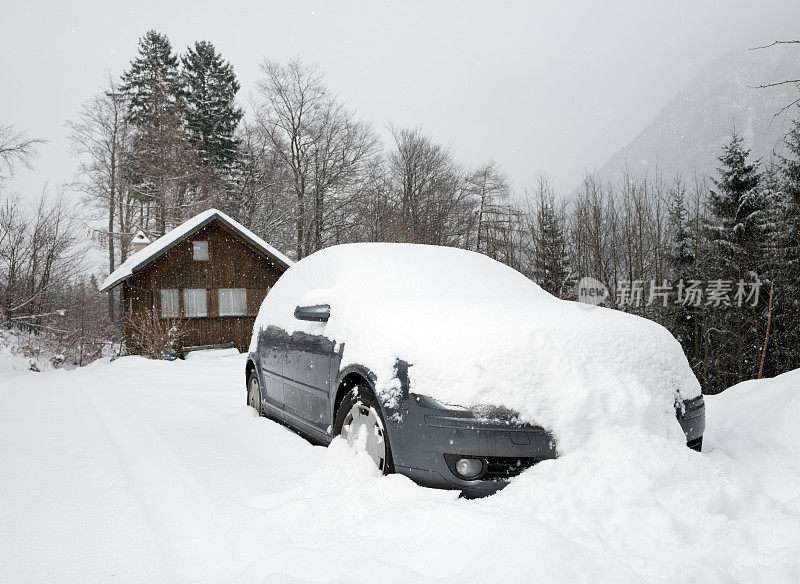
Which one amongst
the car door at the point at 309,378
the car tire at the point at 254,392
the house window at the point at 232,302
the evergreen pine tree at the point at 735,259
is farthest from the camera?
the evergreen pine tree at the point at 735,259

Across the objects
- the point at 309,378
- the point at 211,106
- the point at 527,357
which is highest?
the point at 211,106

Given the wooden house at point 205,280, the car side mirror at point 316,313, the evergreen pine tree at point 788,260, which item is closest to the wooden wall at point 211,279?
the wooden house at point 205,280

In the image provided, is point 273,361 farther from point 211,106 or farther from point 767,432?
point 211,106

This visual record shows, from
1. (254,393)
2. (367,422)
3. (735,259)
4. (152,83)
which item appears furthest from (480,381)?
(152,83)

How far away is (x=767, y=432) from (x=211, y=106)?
36352 mm

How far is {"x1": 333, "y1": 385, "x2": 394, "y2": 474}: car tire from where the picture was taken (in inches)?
115

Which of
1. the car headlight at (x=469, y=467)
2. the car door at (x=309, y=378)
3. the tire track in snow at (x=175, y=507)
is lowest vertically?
the tire track in snow at (x=175, y=507)

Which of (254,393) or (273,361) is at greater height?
(273,361)

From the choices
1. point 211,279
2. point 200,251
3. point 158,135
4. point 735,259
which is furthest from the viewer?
point 158,135

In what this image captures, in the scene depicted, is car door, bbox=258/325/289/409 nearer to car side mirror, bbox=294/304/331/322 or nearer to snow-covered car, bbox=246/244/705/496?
car side mirror, bbox=294/304/331/322

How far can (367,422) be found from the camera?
3096 millimetres

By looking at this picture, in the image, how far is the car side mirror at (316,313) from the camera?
3705 millimetres

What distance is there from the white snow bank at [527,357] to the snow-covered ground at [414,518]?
7.2 inches

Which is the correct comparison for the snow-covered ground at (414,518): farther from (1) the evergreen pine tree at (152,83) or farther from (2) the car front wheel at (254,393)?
(1) the evergreen pine tree at (152,83)
